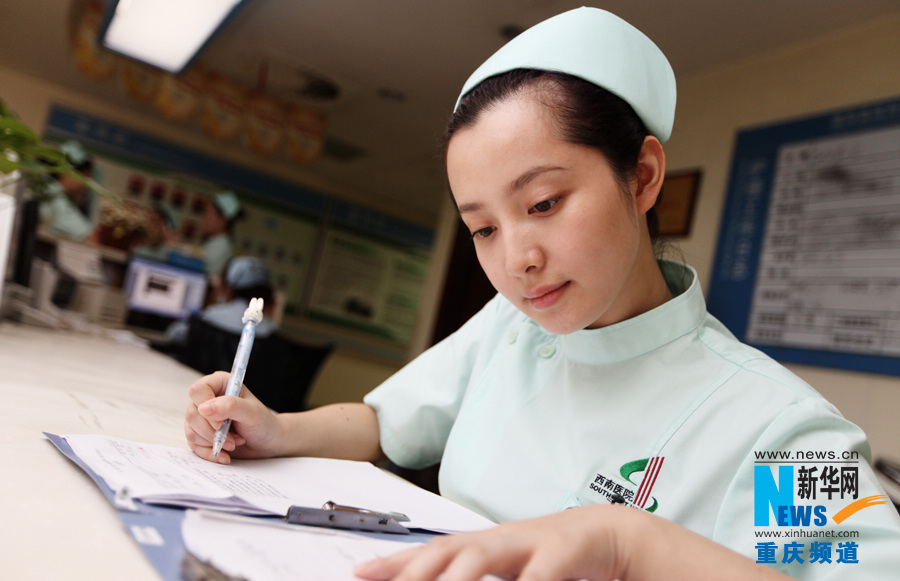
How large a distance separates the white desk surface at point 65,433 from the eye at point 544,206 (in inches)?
19.4

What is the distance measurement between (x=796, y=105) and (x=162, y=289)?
13.1 feet

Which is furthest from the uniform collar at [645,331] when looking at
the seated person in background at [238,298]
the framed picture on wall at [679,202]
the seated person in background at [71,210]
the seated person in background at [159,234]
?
the seated person in background at [71,210]

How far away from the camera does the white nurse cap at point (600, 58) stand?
2.41ft

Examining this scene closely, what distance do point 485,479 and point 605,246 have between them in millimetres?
329

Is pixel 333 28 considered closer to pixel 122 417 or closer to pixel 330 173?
pixel 330 173

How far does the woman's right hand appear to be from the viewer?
0.71 m

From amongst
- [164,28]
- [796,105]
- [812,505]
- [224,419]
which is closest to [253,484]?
[224,419]

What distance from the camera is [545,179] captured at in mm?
679

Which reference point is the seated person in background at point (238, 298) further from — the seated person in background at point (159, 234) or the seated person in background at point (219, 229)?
the seated person in background at point (219, 229)

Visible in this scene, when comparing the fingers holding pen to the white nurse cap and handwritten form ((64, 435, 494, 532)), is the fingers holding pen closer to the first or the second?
handwritten form ((64, 435, 494, 532))

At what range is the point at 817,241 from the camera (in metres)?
2.43

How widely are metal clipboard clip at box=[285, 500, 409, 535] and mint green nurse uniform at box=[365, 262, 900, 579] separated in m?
0.23

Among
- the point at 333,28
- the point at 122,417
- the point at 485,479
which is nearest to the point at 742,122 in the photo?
the point at 333,28

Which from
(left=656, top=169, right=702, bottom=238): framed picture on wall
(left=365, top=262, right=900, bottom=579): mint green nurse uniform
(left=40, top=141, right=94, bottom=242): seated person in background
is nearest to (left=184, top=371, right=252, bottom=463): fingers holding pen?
(left=365, top=262, right=900, bottom=579): mint green nurse uniform
